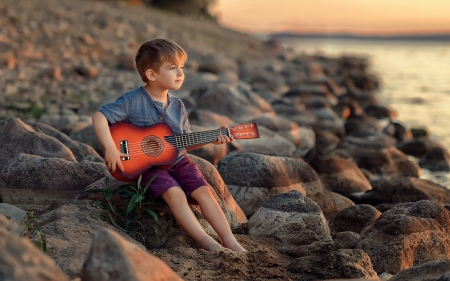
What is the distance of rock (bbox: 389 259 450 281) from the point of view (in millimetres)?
3309

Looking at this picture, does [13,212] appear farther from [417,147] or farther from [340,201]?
[417,147]

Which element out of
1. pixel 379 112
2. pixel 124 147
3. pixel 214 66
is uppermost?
pixel 124 147

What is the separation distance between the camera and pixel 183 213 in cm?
401

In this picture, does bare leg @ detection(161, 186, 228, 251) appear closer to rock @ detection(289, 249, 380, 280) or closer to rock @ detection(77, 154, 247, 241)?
rock @ detection(77, 154, 247, 241)

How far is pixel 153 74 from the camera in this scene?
13.5 ft

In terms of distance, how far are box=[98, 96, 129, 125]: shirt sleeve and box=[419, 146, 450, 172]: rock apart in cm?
672

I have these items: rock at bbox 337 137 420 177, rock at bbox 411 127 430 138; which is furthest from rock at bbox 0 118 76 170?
rock at bbox 411 127 430 138

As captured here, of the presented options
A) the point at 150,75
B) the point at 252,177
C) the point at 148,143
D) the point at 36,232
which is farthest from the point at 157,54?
the point at 252,177

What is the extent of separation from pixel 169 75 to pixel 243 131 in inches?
24.4

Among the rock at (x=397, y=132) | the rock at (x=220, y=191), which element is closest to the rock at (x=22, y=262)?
the rock at (x=220, y=191)

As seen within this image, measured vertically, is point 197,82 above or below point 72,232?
below

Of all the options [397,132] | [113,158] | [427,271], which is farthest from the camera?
[397,132]

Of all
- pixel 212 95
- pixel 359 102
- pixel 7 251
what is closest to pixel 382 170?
pixel 212 95

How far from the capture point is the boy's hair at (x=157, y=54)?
13.3 feet
